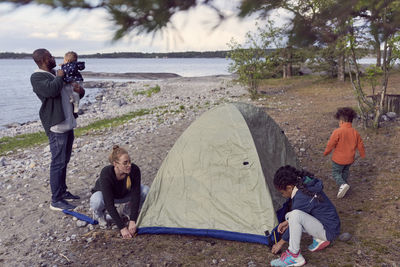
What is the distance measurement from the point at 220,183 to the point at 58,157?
8.91 feet

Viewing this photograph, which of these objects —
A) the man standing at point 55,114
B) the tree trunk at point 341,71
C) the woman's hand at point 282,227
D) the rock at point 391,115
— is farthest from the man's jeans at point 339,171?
the tree trunk at point 341,71

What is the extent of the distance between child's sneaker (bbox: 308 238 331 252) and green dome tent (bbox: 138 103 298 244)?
20.9 inches

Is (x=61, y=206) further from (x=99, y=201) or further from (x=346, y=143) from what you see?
(x=346, y=143)

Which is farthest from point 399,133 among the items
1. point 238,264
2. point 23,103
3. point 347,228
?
point 23,103

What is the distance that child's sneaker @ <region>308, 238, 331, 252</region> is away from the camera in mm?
4531

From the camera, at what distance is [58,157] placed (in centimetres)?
598

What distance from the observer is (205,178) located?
5473 mm

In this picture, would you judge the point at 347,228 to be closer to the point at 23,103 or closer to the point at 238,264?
the point at 238,264

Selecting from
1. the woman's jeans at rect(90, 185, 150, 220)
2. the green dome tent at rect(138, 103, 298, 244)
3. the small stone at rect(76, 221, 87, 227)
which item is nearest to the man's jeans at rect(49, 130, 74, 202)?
the small stone at rect(76, 221, 87, 227)

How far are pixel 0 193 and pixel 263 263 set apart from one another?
569 centimetres

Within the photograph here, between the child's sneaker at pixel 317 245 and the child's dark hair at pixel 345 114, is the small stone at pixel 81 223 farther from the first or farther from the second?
the child's dark hair at pixel 345 114

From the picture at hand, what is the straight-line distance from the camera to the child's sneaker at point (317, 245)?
14.9 ft

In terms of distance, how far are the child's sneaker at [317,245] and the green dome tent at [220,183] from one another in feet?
1.74

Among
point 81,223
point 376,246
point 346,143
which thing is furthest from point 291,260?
point 81,223
